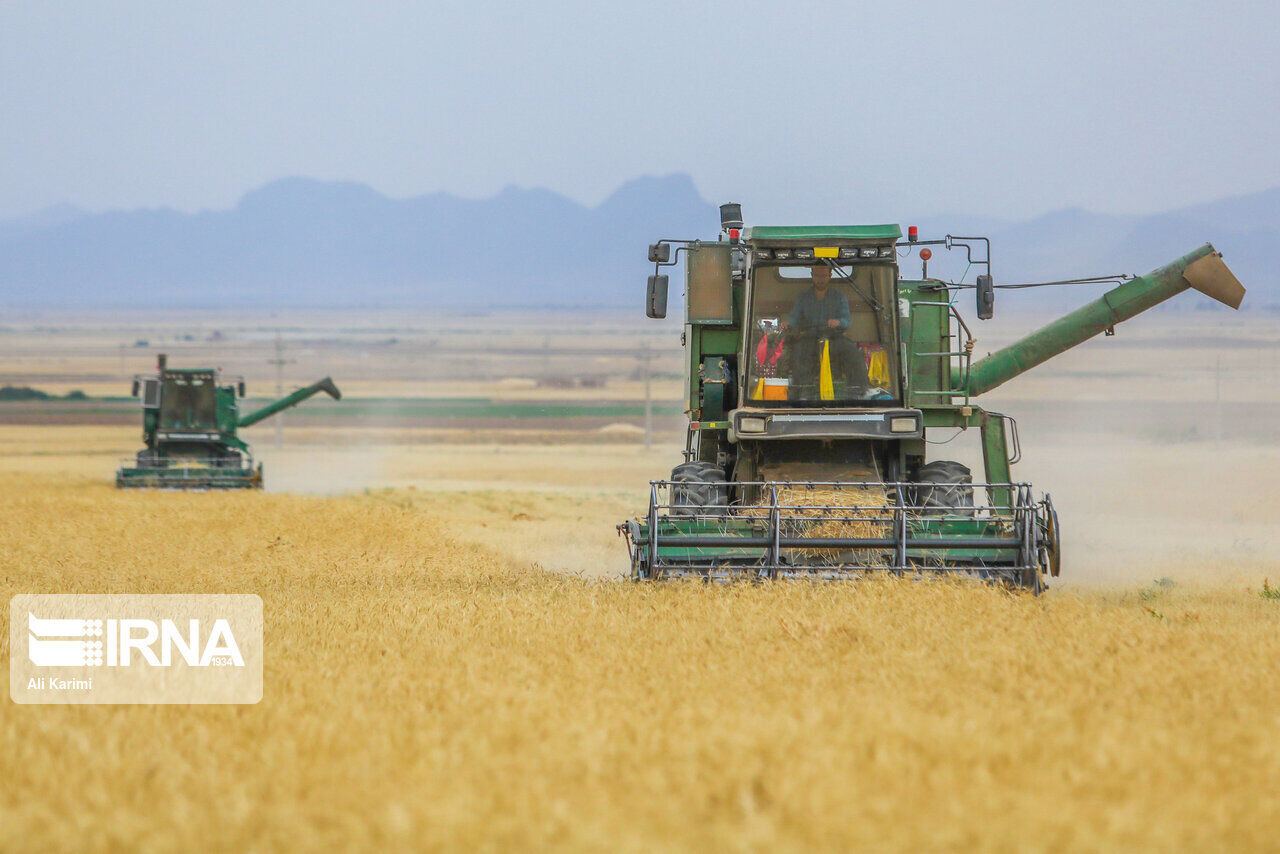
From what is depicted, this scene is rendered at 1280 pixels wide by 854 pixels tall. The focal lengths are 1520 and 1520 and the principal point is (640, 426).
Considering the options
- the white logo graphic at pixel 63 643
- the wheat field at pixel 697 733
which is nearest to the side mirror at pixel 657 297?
the wheat field at pixel 697 733

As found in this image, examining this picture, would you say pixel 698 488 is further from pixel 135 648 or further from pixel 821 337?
pixel 135 648

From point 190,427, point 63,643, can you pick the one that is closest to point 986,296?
point 63,643

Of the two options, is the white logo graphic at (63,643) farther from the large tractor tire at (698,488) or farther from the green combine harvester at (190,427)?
the green combine harvester at (190,427)

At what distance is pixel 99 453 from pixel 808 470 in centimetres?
4815

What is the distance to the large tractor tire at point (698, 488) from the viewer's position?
11773 mm

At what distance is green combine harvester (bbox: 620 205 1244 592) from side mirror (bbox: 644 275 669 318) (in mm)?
18

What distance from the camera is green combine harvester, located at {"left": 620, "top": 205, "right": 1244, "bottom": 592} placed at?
11031mm

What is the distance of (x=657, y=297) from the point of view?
484 inches

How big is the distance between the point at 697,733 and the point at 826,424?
6.21 m

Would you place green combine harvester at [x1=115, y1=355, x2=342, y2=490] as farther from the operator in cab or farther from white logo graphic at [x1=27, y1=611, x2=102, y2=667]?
white logo graphic at [x1=27, y1=611, x2=102, y2=667]

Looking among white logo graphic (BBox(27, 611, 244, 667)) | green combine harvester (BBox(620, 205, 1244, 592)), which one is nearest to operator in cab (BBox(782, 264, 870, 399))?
green combine harvester (BBox(620, 205, 1244, 592))

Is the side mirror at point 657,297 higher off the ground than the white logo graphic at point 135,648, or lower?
higher

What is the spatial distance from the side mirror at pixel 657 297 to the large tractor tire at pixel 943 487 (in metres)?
2.51

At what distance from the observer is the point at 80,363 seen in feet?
490
